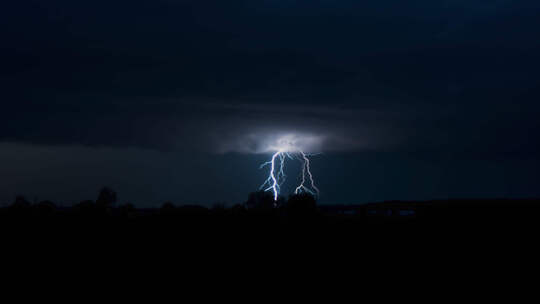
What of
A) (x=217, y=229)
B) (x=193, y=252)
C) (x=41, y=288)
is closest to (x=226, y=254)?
(x=193, y=252)

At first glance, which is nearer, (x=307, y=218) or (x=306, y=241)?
(x=306, y=241)

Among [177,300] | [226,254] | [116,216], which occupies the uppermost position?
[116,216]

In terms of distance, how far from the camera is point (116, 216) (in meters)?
23.1

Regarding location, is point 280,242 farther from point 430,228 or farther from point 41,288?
point 41,288

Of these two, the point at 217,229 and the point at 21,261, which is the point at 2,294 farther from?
the point at 217,229

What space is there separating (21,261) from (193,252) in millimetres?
4136

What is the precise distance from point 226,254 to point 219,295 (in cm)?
330

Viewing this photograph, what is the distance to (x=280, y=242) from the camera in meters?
17.4

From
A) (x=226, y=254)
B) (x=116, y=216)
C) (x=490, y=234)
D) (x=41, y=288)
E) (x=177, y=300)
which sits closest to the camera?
(x=177, y=300)

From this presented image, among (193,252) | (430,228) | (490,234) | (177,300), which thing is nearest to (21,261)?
(193,252)

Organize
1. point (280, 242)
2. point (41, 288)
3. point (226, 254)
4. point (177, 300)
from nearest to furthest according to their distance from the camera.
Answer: point (177, 300), point (41, 288), point (226, 254), point (280, 242)

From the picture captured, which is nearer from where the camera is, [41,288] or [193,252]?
[41,288]

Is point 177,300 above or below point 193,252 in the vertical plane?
below

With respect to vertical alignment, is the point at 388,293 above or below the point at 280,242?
below
